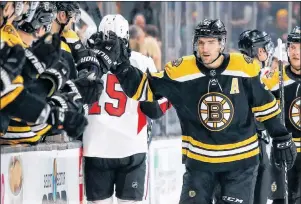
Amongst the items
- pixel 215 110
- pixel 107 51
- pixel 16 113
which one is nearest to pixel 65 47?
pixel 107 51

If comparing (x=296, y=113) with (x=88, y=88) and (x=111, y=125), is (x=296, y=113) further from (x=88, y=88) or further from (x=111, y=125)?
(x=88, y=88)

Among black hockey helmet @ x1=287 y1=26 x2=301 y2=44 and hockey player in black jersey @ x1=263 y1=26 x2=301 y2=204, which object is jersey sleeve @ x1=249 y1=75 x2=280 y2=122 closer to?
hockey player in black jersey @ x1=263 y1=26 x2=301 y2=204

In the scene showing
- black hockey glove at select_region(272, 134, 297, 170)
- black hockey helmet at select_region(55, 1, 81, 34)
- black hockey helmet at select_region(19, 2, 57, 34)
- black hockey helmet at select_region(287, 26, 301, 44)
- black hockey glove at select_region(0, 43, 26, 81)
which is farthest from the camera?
black hockey helmet at select_region(287, 26, 301, 44)

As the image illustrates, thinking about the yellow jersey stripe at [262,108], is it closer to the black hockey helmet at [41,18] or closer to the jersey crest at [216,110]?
the jersey crest at [216,110]

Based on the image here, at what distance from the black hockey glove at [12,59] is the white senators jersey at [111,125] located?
1.69 m

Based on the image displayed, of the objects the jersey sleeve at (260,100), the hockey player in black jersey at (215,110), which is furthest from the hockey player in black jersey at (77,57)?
the jersey sleeve at (260,100)

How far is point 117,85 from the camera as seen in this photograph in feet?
18.1

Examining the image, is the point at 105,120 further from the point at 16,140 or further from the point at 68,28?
the point at 16,140

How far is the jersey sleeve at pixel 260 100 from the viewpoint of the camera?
5113 mm

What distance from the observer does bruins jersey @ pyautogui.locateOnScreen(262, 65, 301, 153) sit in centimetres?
629

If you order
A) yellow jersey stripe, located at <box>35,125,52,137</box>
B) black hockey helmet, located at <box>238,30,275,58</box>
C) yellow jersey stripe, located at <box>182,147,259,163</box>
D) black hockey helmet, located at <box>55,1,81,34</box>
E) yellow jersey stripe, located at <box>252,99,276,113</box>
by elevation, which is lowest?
yellow jersey stripe, located at <box>182,147,259,163</box>

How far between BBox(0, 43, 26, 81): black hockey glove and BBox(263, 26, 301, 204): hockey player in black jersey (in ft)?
9.01

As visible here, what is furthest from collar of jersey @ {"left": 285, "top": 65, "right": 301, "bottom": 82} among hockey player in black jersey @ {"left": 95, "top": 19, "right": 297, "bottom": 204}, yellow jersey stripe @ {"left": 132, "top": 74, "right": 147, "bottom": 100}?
yellow jersey stripe @ {"left": 132, "top": 74, "right": 147, "bottom": 100}

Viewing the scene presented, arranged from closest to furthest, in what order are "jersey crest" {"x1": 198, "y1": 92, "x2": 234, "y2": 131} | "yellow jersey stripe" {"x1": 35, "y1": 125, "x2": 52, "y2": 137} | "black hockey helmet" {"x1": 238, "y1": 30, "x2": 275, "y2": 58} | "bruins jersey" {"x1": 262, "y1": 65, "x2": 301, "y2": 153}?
1. "yellow jersey stripe" {"x1": 35, "y1": 125, "x2": 52, "y2": 137}
2. "jersey crest" {"x1": 198, "y1": 92, "x2": 234, "y2": 131}
3. "bruins jersey" {"x1": 262, "y1": 65, "x2": 301, "y2": 153}
4. "black hockey helmet" {"x1": 238, "y1": 30, "x2": 275, "y2": 58}
